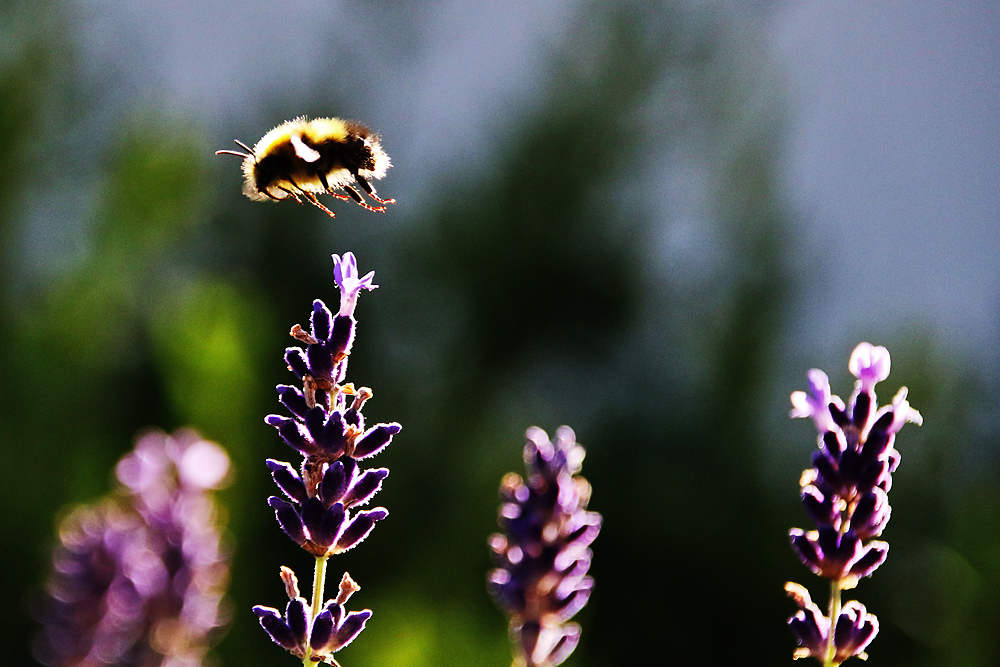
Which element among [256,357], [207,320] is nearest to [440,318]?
[256,357]

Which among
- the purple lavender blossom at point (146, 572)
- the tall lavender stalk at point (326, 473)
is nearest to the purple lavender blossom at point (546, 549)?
the tall lavender stalk at point (326, 473)

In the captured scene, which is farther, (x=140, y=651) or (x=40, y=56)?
(x=40, y=56)

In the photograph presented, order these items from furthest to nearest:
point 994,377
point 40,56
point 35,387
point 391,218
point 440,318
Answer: point 391,218 < point 440,318 < point 994,377 < point 40,56 < point 35,387

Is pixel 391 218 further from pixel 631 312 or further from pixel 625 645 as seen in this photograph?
pixel 625 645

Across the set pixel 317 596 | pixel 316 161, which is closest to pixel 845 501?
pixel 317 596

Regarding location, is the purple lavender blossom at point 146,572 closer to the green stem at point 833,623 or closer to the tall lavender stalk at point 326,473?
the tall lavender stalk at point 326,473

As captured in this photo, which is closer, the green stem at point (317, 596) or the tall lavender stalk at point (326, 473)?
the green stem at point (317, 596)

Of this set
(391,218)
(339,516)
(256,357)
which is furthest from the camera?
(391,218)
